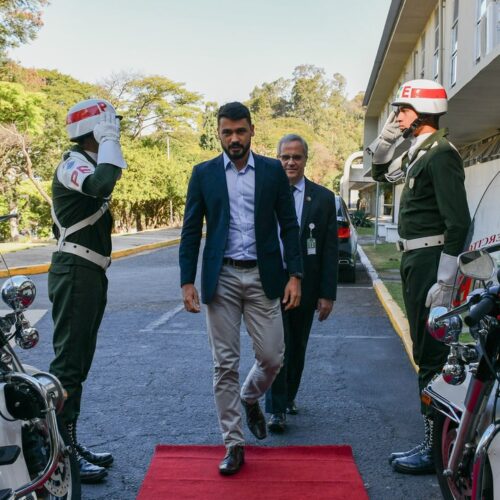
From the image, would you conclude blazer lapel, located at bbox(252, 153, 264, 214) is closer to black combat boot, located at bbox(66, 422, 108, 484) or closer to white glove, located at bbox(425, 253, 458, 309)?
white glove, located at bbox(425, 253, 458, 309)

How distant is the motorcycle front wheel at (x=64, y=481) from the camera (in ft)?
9.95

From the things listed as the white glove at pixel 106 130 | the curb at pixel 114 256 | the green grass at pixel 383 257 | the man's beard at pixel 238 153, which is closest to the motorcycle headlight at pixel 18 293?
the white glove at pixel 106 130

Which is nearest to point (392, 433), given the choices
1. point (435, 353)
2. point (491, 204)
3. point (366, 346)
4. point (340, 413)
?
point (340, 413)

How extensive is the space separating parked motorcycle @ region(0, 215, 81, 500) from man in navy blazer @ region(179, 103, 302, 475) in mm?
1114

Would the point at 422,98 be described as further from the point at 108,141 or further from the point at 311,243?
the point at 108,141

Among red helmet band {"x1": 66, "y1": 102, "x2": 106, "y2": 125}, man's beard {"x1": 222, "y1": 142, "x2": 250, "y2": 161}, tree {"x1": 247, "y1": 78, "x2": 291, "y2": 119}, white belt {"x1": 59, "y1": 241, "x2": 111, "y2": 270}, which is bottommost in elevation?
white belt {"x1": 59, "y1": 241, "x2": 111, "y2": 270}

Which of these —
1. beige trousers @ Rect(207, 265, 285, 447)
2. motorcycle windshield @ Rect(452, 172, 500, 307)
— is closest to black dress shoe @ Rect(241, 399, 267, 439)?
beige trousers @ Rect(207, 265, 285, 447)

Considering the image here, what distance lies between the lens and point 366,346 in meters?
7.55

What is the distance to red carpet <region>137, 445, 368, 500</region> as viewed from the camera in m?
3.71

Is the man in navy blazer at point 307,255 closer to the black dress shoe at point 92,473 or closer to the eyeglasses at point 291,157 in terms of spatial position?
the eyeglasses at point 291,157

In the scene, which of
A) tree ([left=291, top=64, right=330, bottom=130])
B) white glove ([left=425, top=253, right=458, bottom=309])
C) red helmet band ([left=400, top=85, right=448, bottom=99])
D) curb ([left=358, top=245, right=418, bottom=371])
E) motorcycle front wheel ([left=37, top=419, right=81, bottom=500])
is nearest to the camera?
motorcycle front wheel ([left=37, top=419, right=81, bottom=500])

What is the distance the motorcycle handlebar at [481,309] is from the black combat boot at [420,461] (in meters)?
1.62

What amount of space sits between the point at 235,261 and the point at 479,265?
1.72 m

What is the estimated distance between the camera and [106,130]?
12.6 feet
